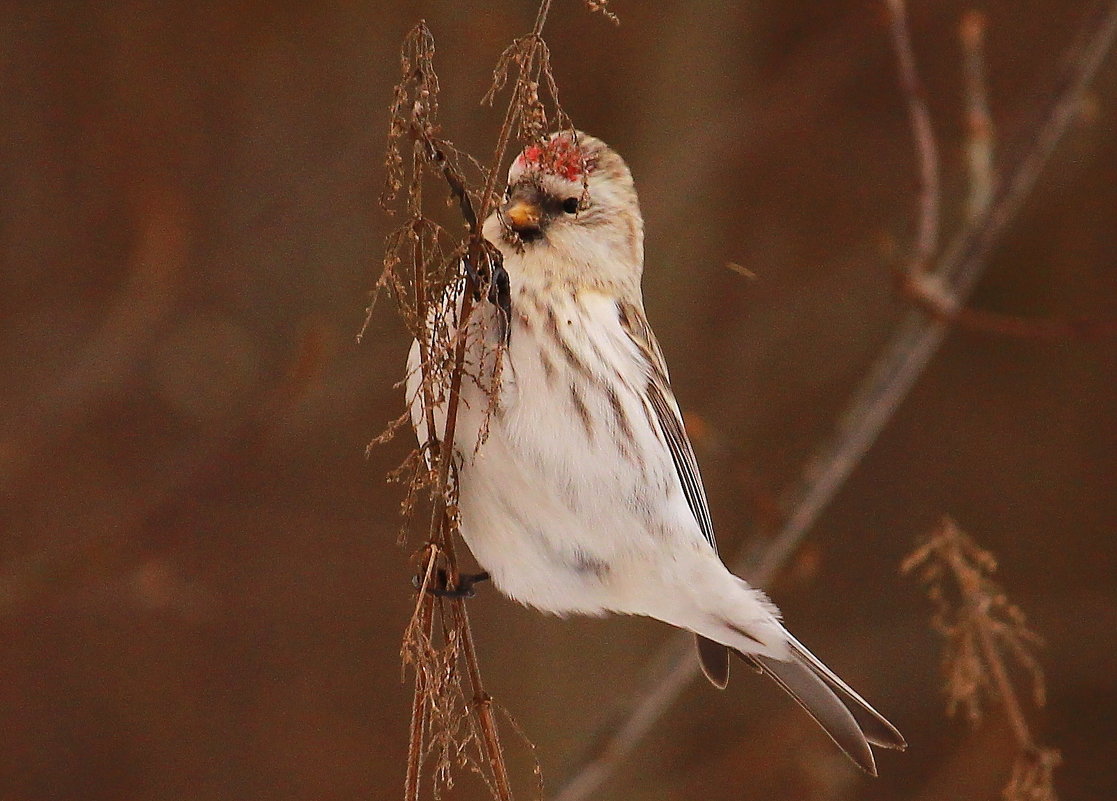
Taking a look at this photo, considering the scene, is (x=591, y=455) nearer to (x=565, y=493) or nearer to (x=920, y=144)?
(x=565, y=493)

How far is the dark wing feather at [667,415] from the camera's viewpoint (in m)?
1.59

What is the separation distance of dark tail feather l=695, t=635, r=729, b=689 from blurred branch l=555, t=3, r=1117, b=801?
0.32 metres

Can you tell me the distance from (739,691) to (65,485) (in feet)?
5.92

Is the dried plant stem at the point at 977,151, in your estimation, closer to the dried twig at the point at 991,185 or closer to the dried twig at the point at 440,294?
the dried twig at the point at 991,185

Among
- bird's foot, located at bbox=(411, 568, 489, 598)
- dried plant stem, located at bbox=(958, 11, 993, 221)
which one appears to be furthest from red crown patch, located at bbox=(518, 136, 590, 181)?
dried plant stem, located at bbox=(958, 11, 993, 221)

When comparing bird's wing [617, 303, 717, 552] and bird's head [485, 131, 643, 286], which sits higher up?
bird's head [485, 131, 643, 286]

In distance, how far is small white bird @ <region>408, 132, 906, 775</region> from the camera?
4.67ft

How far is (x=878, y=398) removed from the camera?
2.18 meters

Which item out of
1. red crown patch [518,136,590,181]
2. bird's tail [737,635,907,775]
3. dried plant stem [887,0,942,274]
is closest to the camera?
red crown patch [518,136,590,181]

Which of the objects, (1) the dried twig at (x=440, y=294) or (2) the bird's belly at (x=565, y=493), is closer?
(1) the dried twig at (x=440, y=294)

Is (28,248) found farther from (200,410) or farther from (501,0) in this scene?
(501,0)

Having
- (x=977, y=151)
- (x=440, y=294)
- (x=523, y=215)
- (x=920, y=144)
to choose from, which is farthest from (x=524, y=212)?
(x=977, y=151)

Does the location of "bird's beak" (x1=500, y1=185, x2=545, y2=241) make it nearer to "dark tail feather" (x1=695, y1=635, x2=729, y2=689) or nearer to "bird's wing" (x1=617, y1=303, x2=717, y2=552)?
"bird's wing" (x1=617, y1=303, x2=717, y2=552)

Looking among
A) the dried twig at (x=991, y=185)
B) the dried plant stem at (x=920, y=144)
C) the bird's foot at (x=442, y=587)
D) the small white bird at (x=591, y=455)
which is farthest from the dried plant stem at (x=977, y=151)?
the bird's foot at (x=442, y=587)
